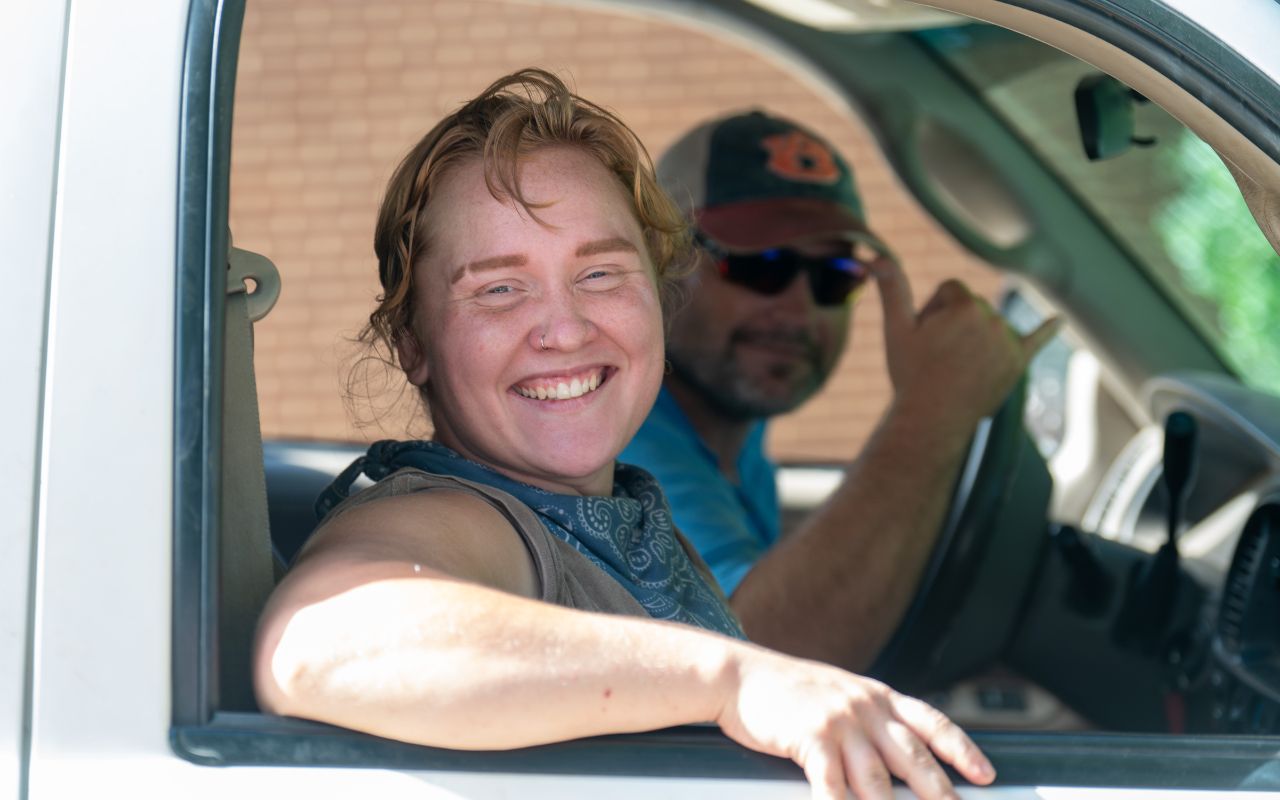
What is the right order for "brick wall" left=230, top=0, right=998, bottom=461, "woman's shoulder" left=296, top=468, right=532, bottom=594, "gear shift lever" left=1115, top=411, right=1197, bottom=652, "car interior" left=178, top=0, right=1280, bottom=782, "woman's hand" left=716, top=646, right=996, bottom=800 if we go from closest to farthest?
"woman's hand" left=716, top=646, right=996, bottom=800
"woman's shoulder" left=296, top=468, right=532, bottom=594
"car interior" left=178, top=0, right=1280, bottom=782
"gear shift lever" left=1115, top=411, right=1197, bottom=652
"brick wall" left=230, top=0, right=998, bottom=461

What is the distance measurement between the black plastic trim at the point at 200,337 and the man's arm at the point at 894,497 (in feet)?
4.22

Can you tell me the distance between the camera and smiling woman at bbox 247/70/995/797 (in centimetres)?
105

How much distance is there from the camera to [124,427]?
3.55ft

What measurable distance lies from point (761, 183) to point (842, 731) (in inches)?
71.9

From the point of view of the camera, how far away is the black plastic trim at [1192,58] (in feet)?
3.83

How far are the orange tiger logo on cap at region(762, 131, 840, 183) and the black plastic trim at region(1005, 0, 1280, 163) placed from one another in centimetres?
160

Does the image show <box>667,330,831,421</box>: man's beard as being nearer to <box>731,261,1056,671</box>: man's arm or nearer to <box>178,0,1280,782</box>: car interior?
<box>731,261,1056,671</box>: man's arm

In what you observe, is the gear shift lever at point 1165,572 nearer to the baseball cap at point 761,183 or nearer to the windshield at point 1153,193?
the windshield at point 1153,193

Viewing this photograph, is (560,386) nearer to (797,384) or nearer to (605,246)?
(605,246)

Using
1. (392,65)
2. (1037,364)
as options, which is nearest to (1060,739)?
(1037,364)

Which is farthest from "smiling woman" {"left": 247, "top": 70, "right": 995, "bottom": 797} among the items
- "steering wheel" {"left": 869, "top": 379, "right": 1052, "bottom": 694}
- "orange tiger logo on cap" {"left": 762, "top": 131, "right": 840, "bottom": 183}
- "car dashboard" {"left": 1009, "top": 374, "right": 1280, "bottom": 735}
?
"orange tiger logo on cap" {"left": 762, "top": 131, "right": 840, "bottom": 183}

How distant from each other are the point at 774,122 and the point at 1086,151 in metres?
0.70

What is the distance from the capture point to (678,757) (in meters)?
1.08

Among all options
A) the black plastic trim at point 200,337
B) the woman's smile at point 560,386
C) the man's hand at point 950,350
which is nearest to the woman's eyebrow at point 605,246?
the woman's smile at point 560,386
